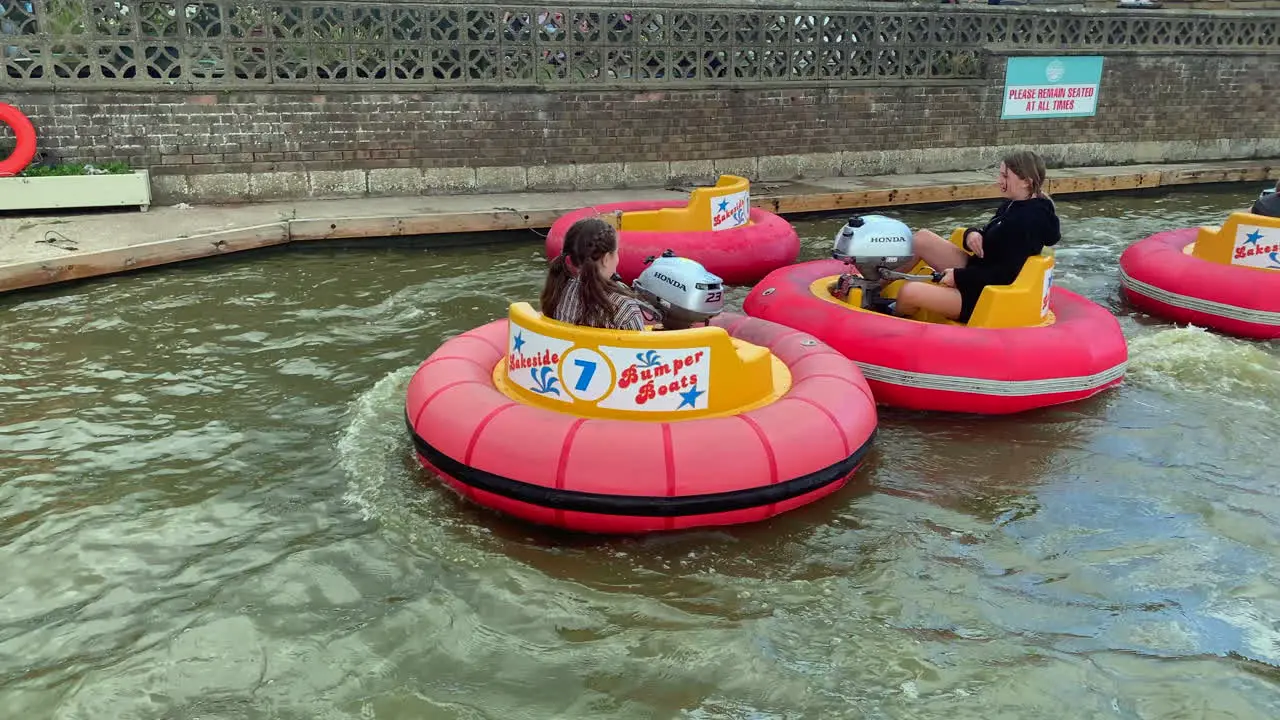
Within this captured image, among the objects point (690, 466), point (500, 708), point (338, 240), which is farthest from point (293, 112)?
point (500, 708)

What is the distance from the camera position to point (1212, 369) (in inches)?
255

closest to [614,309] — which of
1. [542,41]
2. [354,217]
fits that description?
[354,217]

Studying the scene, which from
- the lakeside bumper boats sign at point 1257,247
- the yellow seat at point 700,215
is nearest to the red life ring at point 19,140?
the yellow seat at point 700,215

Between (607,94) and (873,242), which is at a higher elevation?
(607,94)

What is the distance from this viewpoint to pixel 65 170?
957 cm

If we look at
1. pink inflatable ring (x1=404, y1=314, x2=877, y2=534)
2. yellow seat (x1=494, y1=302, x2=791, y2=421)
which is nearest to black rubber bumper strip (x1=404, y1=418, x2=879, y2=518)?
pink inflatable ring (x1=404, y1=314, x2=877, y2=534)

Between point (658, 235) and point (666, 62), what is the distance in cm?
444

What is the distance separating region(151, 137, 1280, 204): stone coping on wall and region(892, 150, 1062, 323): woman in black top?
6.39 metres

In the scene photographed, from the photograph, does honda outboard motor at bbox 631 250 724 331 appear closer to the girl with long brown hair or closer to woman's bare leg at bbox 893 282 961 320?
the girl with long brown hair

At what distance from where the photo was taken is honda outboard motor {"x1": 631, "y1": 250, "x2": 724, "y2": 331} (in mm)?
4934

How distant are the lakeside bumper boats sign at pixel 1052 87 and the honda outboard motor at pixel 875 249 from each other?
878cm

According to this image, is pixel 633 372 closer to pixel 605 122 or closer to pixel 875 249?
pixel 875 249

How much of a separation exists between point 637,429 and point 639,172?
8241 millimetres

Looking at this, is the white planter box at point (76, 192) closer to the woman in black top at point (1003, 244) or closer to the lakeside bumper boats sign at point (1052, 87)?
the woman in black top at point (1003, 244)
